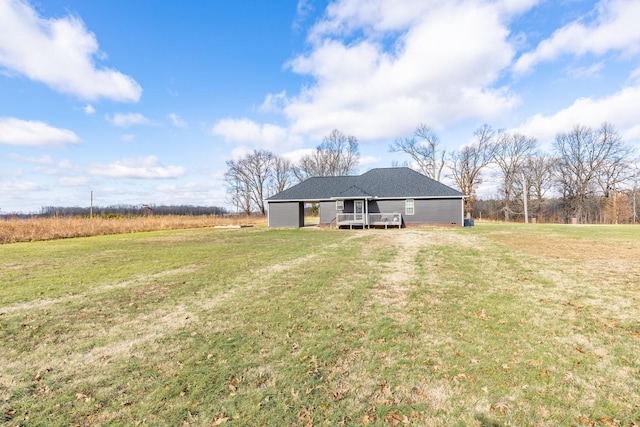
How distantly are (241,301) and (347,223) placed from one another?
17633 mm

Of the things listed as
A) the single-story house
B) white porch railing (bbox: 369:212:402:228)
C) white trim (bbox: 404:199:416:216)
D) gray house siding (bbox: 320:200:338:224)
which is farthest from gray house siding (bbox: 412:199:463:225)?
gray house siding (bbox: 320:200:338:224)

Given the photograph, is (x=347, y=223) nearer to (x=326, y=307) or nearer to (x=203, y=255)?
(x=203, y=255)

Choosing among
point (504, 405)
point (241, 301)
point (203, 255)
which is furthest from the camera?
point (203, 255)

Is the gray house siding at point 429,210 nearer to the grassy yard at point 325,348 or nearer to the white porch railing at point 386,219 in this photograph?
the white porch railing at point 386,219

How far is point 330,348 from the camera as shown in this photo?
3.55m

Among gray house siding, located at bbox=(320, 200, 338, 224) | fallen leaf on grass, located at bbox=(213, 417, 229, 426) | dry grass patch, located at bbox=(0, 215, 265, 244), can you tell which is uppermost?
gray house siding, located at bbox=(320, 200, 338, 224)

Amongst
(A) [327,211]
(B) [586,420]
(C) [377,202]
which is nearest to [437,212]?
(C) [377,202]

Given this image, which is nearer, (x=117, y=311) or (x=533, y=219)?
(x=117, y=311)

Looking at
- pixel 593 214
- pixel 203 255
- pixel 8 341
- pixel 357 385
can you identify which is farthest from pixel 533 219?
pixel 8 341

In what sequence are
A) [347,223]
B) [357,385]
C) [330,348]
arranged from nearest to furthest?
1. [357,385]
2. [330,348]
3. [347,223]

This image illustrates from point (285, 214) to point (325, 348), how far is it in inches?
859

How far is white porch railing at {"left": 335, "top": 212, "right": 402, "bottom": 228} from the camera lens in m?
22.3

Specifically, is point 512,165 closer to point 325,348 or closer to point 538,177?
point 538,177

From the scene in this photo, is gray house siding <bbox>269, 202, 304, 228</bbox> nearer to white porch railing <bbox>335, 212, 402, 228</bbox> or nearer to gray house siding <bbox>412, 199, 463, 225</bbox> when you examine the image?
white porch railing <bbox>335, 212, 402, 228</bbox>
